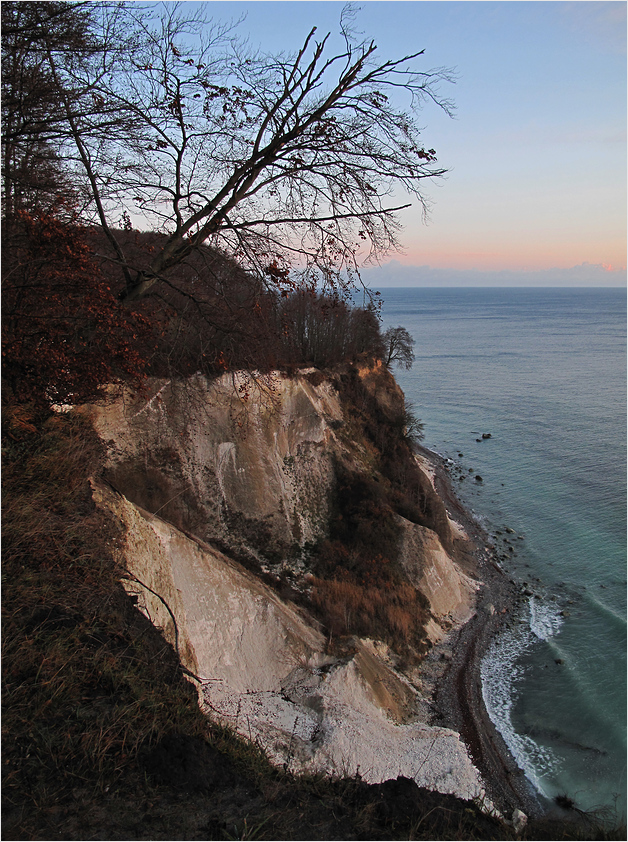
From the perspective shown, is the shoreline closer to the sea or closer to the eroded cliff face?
the sea

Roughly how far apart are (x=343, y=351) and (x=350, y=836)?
28801 millimetres

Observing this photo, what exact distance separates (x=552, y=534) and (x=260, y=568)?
2185cm

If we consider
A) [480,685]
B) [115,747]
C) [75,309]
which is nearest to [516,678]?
[480,685]

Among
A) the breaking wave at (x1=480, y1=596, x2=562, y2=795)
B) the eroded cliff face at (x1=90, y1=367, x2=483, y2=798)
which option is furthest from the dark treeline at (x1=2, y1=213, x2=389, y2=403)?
the breaking wave at (x1=480, y1=596, x2=562, y2=795)

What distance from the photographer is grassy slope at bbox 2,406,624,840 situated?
418 cm

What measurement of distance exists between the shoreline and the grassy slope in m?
9.18

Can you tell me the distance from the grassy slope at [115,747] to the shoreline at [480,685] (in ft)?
30.1

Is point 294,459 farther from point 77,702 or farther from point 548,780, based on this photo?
point 77,702

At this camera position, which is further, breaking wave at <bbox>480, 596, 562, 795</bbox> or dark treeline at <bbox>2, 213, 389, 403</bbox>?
breaking wave at <bbox>480, 596, 562, 795</bbox>

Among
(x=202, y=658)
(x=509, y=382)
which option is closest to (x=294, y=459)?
(x=202, y=658)

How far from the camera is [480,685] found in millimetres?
18328

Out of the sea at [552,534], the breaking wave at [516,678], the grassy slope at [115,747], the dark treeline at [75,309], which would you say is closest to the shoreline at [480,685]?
the breaking wave at [516,678]

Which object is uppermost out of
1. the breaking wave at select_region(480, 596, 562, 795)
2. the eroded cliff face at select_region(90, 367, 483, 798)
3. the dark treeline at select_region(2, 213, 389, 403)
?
the dark treeline at select_region(2, 213, 389, 403)

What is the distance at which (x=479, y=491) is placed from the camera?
37969 mm
